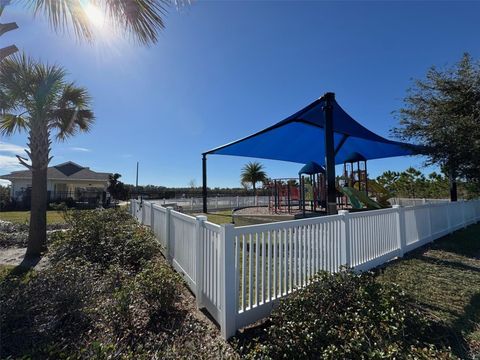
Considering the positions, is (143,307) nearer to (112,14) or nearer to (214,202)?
(112,14)

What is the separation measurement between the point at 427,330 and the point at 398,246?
12.0 ft

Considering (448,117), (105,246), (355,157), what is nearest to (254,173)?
(355,157)

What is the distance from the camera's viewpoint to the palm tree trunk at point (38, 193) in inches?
260

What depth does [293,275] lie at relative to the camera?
11.7 feet

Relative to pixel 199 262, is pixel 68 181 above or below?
above

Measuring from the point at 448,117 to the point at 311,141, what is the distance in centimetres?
453

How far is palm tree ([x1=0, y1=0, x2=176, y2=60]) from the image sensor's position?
3393 mm

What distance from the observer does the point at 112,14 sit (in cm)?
351

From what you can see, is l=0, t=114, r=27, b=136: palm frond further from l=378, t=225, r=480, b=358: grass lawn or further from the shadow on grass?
the shadow on grass

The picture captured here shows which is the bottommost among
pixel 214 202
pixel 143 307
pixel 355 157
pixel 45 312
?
pixel 143 307

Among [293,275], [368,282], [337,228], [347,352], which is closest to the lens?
[347,352]

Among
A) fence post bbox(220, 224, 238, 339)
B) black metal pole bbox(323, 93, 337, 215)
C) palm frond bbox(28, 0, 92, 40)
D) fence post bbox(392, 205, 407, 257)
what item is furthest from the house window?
fence post bbox(392, 205, 407, 257)

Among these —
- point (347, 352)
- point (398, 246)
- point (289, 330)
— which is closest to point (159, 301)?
point (289, 330)

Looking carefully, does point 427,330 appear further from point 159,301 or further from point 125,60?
point 125,60
